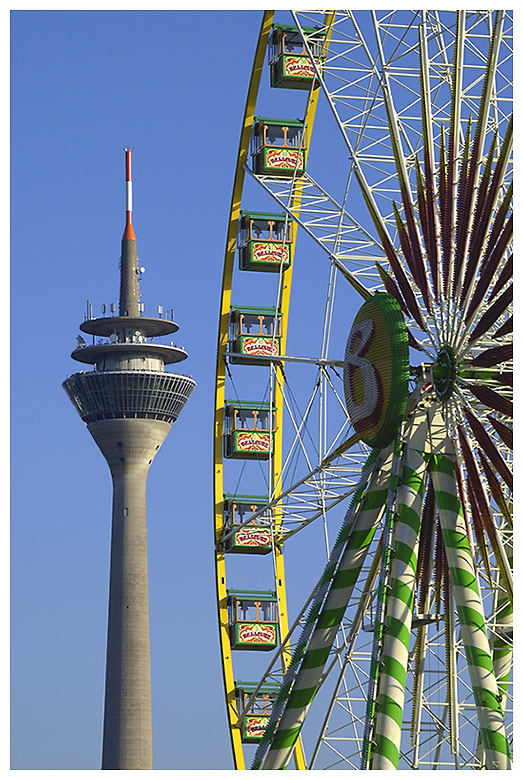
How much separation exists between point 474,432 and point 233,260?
13.4 m

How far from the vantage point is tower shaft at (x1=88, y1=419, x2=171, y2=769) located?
133 meters

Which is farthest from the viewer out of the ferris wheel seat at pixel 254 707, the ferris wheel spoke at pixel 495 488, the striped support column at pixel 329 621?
the ferris wheel seat at pixel 254 707

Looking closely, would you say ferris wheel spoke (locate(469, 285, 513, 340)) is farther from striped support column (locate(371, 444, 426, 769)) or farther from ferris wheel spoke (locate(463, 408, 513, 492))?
striped support column (locate(371, 444, 426, 769))

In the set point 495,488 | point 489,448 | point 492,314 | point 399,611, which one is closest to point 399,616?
point 399,611

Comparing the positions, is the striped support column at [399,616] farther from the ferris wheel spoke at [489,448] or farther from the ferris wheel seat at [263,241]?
the ferris wheel seat at [263,241]

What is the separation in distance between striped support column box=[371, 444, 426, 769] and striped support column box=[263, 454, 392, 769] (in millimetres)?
1029

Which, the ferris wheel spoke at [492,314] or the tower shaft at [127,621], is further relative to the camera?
the tower shaft at [127,621]

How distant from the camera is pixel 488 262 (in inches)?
1053

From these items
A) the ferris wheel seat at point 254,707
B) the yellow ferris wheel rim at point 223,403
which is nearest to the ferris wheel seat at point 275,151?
the yellow ferris wheel rim at point 223,403

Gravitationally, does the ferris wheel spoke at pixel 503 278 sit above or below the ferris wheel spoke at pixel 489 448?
above

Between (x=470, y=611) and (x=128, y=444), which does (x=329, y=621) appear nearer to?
(x=470, y=611)

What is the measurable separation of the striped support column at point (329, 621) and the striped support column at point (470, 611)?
1299 millimetres

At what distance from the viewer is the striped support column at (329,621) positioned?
2825cm
